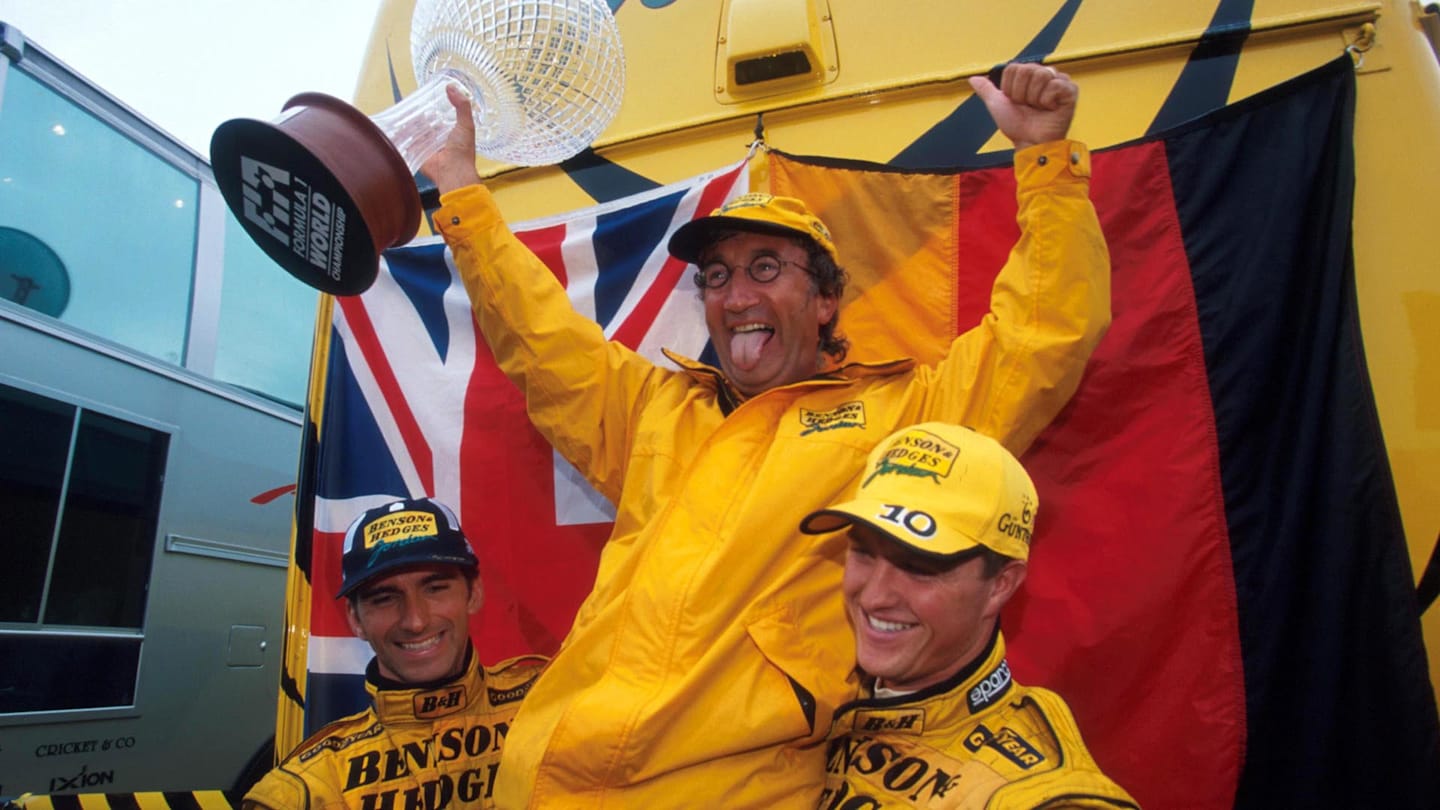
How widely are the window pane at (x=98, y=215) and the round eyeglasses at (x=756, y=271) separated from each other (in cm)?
261

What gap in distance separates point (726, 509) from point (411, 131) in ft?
3.47

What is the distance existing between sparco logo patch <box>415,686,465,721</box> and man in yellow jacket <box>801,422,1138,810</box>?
2.97ft

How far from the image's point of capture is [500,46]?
182 centimetres

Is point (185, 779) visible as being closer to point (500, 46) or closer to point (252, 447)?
point (252, 447)

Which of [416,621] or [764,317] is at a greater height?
[764,317]

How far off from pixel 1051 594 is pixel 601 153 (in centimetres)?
189

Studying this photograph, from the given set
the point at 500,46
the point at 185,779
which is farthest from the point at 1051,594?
the point at 185,779

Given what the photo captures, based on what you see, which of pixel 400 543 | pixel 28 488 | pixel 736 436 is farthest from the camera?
pixel 28 488

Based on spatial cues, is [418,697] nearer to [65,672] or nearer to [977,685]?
[977,685]

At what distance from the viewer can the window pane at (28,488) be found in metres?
2.79

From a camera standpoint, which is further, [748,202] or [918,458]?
[748,202]

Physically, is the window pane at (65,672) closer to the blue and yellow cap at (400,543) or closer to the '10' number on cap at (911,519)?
the blue and yellow cap at (400,543)

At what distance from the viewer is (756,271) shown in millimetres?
1925

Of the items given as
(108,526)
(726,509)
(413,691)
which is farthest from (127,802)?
(108,526)
